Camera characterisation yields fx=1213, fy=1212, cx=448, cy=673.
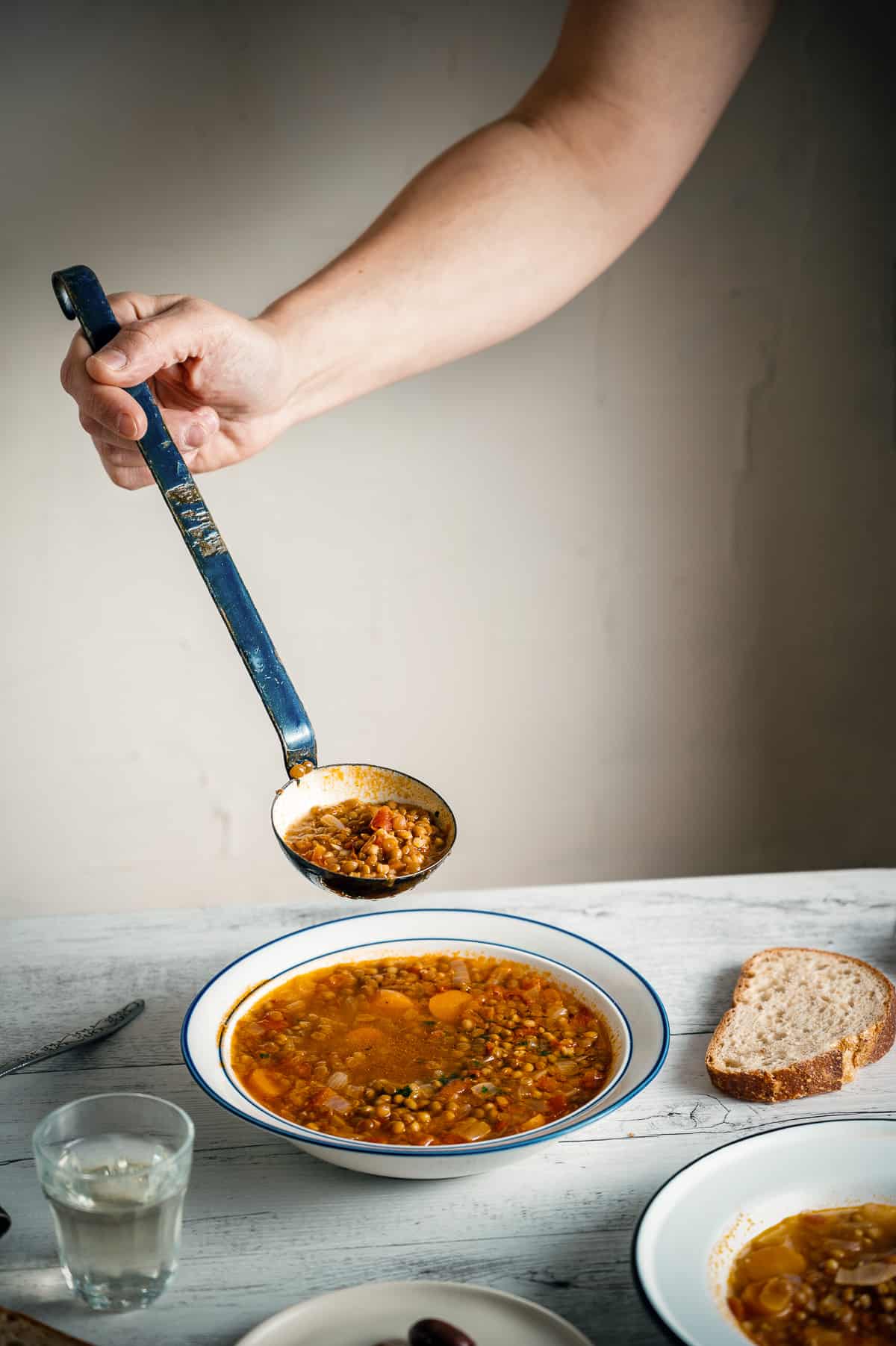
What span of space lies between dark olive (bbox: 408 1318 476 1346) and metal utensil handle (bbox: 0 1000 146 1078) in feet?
2.05

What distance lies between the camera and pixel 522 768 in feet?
10.2

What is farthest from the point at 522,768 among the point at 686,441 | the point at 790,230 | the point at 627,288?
the point at 790,230

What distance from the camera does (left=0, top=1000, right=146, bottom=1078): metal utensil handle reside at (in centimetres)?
139

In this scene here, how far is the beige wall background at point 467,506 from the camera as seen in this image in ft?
8.34

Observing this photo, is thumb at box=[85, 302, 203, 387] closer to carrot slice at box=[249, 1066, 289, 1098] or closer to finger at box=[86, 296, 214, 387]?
finger at box=[86, 296, 214, 387]

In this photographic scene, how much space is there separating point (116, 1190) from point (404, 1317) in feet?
A: 0.88

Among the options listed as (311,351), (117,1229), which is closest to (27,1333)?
(117,1229)

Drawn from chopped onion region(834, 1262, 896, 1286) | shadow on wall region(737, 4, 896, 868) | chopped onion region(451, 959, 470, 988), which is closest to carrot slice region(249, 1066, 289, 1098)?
chopped onion region(451, 959, 470, 988)

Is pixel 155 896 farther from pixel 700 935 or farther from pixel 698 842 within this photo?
pixel 700 935

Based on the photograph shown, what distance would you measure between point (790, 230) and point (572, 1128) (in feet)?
7.58

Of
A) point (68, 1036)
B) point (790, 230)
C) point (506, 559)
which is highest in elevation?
point (790, 230)

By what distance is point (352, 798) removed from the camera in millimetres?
1680

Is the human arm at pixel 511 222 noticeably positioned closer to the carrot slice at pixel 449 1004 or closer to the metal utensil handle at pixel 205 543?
the metal utensil handle at pixel 205 543

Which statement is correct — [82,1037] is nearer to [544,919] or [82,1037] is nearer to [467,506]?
[544,919]
